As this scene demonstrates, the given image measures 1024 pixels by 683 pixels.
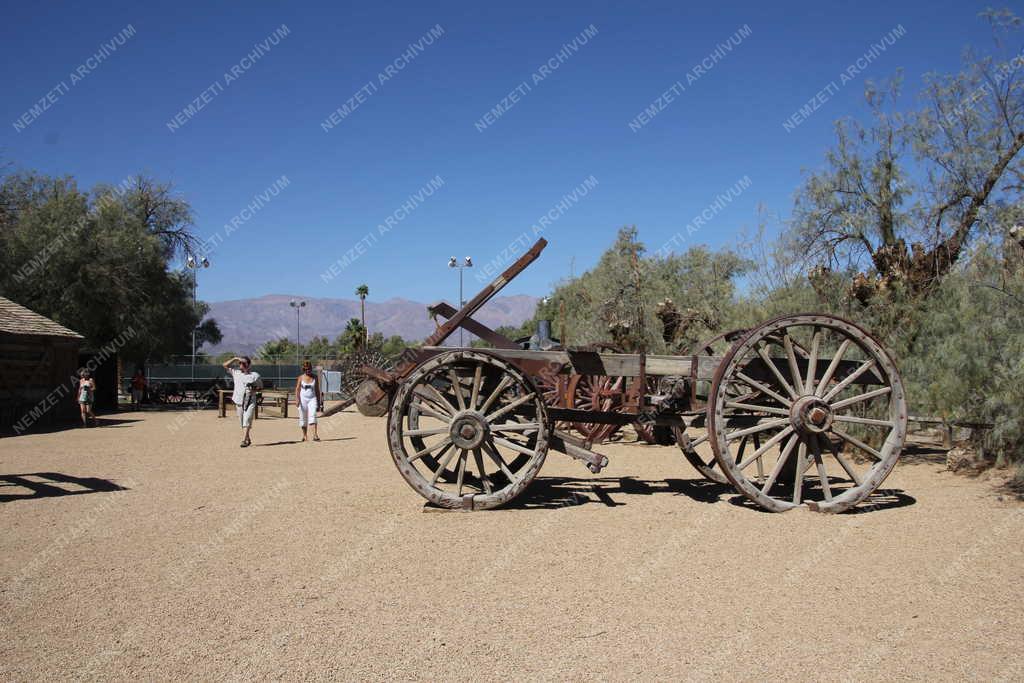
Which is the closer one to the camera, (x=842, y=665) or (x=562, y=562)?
(x=842, y=665)

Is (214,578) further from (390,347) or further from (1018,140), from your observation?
(390,347)

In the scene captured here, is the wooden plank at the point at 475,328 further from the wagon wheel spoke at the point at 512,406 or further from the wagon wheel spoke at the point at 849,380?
the wagon wheel spoke at the point at 849,380

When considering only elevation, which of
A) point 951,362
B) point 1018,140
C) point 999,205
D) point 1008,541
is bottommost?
point 1008,541

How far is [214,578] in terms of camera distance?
4.76 meters

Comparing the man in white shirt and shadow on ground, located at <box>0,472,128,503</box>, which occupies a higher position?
the man in white shirt

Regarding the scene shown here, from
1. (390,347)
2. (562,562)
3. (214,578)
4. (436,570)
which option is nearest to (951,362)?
(562,562)

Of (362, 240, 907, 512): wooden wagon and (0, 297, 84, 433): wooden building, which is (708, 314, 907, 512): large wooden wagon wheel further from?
(0, 297, 84, 433): wooden building

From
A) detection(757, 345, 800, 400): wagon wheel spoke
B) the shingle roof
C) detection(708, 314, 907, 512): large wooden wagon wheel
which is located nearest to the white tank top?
the shingle roof

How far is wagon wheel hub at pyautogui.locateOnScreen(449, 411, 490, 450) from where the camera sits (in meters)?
6.48

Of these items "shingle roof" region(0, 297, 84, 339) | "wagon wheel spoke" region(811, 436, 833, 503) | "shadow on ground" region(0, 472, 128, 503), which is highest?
"shingle roof" region(0, 297, 84, 339)

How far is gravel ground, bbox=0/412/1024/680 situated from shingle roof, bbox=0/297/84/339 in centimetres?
986

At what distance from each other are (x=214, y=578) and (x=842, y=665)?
3944 millimetres

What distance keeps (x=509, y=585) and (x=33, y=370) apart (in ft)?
56.2

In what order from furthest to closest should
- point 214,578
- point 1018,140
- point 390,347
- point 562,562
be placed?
point 390,347 → point 1018,140 → point 562,562 → point 214,578
